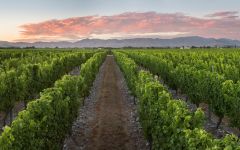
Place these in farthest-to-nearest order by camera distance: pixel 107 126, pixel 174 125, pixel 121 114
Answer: pixel 121 114 < pixel 107 126 < pixel 174 125

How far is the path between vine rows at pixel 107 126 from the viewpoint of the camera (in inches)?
611

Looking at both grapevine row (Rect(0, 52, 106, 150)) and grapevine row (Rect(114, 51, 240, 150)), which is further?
grapevine row (Rect(0, 52, 106, 150))

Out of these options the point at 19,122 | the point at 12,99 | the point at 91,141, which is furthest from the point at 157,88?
the point at 12,99

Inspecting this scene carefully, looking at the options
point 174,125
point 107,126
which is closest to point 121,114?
point 107,126

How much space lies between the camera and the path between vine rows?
1553 centimetres

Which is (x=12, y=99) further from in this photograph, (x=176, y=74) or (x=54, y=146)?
(x=176, y=74)

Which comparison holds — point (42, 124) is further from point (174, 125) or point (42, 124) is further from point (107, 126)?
point (107, 126)

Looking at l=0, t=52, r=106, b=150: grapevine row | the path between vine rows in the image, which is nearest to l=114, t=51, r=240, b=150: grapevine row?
the path between vine rows

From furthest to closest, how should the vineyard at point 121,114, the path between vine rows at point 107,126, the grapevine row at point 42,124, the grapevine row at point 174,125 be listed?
the path between vine rows at point 107,126 → the vineyard at point 121,114 → the grapevine row at point 42,124 → the grapevine row at point 174,125

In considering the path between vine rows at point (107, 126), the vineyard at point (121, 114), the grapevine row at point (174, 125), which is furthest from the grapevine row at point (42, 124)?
the grapevine row at point (174, 125)

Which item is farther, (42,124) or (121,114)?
(121,114)

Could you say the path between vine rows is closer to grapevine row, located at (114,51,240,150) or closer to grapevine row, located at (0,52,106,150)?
grapevine row, located at (0,52,106,150)

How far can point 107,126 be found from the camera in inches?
Result: 723

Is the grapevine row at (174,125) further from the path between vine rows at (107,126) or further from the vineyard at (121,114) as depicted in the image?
the path between vine rows at (107,126)
